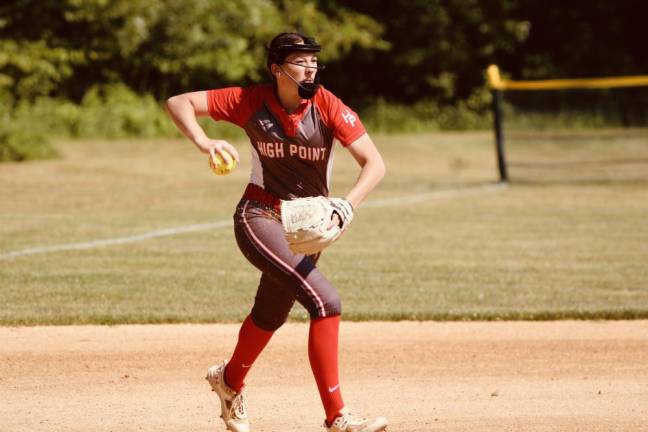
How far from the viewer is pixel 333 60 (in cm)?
3562

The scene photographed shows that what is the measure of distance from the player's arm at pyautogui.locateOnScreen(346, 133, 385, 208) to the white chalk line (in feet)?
25.3

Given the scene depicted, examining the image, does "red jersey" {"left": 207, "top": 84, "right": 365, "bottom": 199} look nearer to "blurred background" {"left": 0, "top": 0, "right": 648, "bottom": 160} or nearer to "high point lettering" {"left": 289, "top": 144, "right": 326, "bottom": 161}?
"high point lettering" {"left": 289, "top": 144, "right": 326, "bottom": 161}

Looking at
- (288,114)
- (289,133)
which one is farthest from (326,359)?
(288,114)

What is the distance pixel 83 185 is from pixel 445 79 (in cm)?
1853

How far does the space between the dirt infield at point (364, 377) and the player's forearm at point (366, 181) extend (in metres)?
1.35

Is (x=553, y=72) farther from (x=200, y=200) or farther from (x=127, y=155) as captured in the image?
(x=200, y=200)

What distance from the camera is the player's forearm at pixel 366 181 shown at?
231 inches

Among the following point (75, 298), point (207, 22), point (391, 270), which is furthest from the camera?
point (207, 22)

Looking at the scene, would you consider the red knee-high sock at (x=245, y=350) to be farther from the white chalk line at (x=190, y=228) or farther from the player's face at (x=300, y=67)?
the white chalk line at (x=190, y=228)

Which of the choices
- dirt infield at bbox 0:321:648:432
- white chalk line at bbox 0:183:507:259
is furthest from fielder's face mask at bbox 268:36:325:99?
white chalk line at bbox 0:183:507:259

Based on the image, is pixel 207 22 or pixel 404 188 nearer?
pixel 404 188

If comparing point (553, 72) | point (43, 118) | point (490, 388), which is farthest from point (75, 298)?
point (553, 72)

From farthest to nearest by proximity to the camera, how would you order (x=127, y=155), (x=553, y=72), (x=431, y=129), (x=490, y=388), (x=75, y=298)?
(x=553, y=72) < (x=431, y=129) < (x=127, y=155) < (x=75, y=298) < (x=490, y=388)

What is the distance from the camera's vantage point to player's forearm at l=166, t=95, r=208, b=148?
5.92 meters
